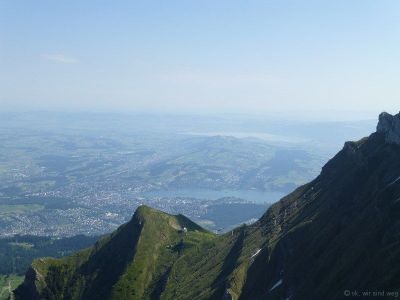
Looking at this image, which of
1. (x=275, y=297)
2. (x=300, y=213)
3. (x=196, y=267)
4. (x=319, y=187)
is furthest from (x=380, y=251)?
(x=196, y=267)

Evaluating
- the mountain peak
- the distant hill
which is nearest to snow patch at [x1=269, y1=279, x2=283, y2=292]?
the distant hill

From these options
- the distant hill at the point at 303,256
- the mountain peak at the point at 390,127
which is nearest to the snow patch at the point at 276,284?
the distant hill at the point at 303,256

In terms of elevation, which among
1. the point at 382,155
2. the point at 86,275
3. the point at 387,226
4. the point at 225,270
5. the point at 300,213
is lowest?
the point at 86,275

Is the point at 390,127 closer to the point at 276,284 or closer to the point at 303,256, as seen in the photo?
the point at 303,256

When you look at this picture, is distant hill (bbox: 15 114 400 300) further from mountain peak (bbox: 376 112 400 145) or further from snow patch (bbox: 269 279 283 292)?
mountain peak (bbox: 376 112 400 145)

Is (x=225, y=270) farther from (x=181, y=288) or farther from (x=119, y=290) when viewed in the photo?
(x=119, y=290)

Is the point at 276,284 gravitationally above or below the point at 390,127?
below

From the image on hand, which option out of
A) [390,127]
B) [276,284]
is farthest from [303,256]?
[390,127]
